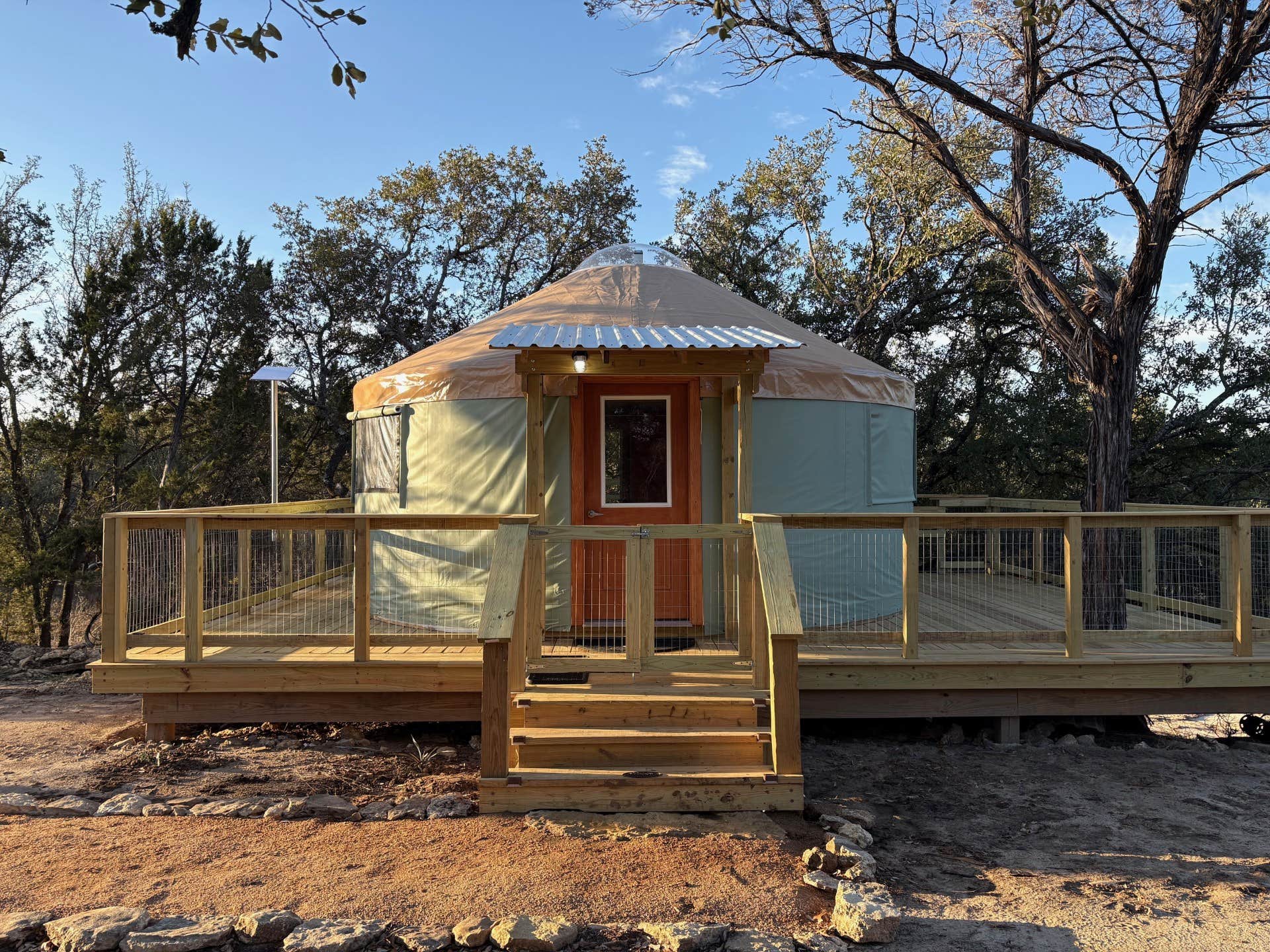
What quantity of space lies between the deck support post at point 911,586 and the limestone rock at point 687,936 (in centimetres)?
254

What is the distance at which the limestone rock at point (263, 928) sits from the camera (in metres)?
2.56

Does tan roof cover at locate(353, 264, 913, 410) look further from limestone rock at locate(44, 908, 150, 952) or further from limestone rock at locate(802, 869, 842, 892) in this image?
limestone rock at locate(44, 908, 150, 952)

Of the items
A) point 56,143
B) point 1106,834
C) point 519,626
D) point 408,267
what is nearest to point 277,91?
point 408,267

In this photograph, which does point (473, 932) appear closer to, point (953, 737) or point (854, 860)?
point (854, 860)

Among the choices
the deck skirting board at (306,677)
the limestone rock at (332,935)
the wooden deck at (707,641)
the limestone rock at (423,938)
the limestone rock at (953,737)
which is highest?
the wooden deck at (707,641)

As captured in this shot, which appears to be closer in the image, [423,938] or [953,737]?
[423,938]

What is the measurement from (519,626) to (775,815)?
5.28 ft

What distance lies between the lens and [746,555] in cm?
455

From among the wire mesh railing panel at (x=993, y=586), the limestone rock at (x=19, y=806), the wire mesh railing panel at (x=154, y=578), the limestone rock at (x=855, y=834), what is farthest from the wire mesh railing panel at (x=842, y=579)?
the limestone rock at (x=19, y=806)

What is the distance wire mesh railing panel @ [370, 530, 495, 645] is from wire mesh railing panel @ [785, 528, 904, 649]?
2227 mm

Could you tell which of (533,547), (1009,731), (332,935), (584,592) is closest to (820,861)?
(332,935)

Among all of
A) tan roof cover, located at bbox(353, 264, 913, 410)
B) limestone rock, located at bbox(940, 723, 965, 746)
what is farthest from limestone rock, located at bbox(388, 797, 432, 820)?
limestone rock, located at bbox(940, 723, 965, 746)

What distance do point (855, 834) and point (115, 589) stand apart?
4.15 meters

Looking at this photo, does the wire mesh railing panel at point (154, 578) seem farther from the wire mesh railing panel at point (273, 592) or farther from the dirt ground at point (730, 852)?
the dirt ground at point (730, 852)
